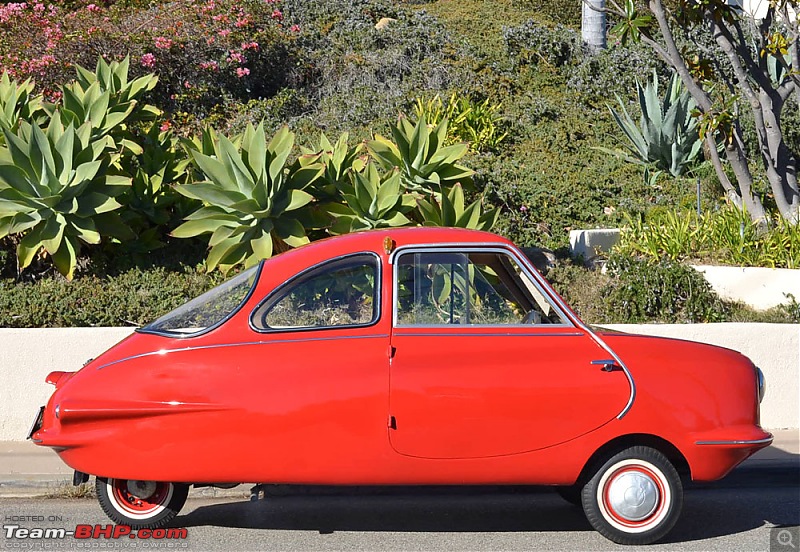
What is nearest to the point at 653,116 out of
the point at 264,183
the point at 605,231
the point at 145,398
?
the point at 605,231

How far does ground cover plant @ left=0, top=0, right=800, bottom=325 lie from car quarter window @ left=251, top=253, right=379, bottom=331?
306 centimetres

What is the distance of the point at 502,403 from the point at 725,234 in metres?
5.72

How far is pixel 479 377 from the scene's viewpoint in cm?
516

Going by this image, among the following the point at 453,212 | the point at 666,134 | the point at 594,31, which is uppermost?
the point at 594,31

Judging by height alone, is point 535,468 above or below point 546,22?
below

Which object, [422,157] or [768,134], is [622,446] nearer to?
[422,157]

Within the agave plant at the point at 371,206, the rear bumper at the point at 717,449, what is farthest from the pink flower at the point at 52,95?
the rear bumper at the point at 717,449

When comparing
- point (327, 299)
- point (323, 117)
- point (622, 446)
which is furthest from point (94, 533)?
point (323, 117)

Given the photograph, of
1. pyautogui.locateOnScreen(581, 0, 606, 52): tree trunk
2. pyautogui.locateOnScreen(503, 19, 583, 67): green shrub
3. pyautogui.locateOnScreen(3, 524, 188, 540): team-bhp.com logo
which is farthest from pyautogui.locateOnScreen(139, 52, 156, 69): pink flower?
pyautogui.locateOnScreen(3, 524, 188, 540): team-bhp.com logo

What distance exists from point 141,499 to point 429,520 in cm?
179

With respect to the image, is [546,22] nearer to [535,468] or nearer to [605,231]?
[605,231]

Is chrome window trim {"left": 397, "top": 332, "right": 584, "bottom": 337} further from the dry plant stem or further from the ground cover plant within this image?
the dry plant stem

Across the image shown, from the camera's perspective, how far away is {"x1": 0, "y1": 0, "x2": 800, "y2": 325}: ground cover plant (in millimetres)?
8703

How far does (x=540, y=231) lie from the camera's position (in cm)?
1092
